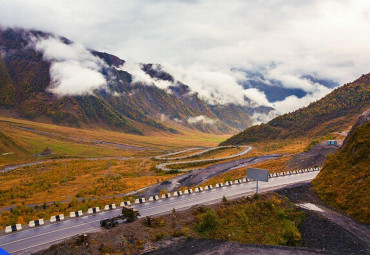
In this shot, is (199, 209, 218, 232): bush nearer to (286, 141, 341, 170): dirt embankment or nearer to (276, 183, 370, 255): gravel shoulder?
(276, 183, 370, 255): gravel shoulder

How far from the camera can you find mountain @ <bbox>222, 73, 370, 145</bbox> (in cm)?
14662

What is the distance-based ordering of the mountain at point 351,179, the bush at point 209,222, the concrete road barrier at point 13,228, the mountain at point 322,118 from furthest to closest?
1. the mountain at point 322,118
2. the mountain at point 351,179
3. the concrete road barrier at point 13,228
4. the bush at point 209,222

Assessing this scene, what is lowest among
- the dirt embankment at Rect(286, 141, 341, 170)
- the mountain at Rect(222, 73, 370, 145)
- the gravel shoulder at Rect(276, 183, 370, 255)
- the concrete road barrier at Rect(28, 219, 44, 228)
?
the gravel shoulder at Rect(276, 183, 370, 255)

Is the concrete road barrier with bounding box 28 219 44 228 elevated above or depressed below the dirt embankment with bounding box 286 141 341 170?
above

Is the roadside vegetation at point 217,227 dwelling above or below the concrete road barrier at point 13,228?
below

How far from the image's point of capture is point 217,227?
28.9m

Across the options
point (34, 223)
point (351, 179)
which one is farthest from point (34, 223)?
point (351, 179)

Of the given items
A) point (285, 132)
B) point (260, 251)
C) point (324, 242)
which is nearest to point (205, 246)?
point (260, 251)

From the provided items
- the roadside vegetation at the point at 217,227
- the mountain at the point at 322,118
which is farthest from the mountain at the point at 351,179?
the mountain at the point at 322,118

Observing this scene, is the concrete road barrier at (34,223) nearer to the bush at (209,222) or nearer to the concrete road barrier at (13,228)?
the concrete road barrier at (13,228)

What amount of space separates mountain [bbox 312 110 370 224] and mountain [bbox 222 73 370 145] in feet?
345

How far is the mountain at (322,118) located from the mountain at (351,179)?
345 ft

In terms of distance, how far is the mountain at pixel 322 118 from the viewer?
147 meters

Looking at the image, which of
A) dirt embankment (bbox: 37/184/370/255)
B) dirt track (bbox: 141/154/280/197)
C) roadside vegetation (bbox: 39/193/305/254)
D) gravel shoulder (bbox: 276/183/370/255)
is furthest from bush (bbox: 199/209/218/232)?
dirt track (bbox: 141/154/280/197)
